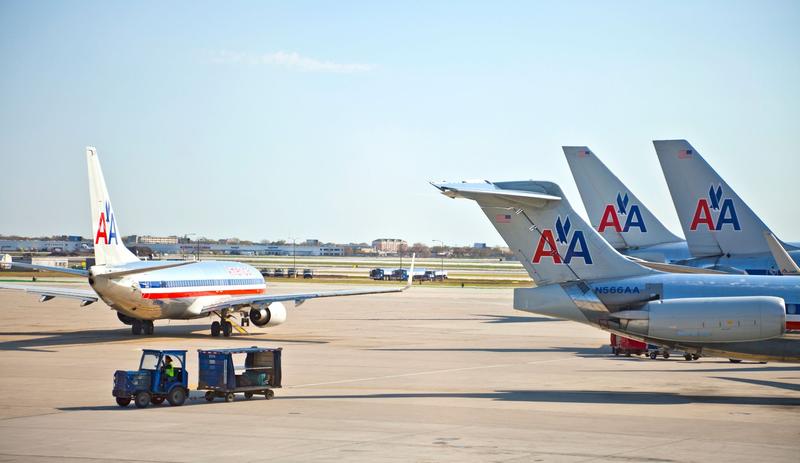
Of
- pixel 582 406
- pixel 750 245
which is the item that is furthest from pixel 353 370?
pixel 750 245

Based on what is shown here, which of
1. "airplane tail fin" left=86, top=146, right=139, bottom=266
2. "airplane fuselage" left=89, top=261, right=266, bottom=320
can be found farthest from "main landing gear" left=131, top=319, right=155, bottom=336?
"airplane tail fin" left=86, top=146, right=139, bottom=266

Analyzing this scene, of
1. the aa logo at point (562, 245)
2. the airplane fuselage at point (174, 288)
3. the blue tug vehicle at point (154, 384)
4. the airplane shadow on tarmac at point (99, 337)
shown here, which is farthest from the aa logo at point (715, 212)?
the airplane fuselage at point (174, 288)

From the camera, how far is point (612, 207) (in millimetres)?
61344

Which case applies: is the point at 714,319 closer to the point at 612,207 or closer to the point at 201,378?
the point at 201,378

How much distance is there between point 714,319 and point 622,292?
3035mm

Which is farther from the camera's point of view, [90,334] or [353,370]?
[90,334]

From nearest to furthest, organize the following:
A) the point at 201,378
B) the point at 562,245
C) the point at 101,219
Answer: the point at 201,378
the point at 562,245
the point at 101,219

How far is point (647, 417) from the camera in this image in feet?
93.8

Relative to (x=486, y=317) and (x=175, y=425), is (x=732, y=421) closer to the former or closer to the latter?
→ (x=175, y=425)

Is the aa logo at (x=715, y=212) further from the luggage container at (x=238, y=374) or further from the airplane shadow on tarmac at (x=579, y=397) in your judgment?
the luggage container at (x=238, y=374)

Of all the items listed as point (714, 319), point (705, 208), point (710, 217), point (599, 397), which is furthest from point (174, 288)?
point (714, 319)

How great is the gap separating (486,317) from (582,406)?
46.3 m

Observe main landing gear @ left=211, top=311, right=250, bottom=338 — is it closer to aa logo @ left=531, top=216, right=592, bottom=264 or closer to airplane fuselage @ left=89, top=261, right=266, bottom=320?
airplane fuselage @ left=89, top=261, right=266, bottom=320

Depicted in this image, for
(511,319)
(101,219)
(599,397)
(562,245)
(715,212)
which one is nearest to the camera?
(599,397)
